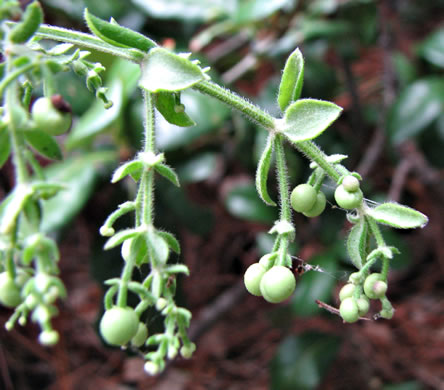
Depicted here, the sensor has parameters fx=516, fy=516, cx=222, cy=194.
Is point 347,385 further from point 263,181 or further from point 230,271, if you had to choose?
point 263,181

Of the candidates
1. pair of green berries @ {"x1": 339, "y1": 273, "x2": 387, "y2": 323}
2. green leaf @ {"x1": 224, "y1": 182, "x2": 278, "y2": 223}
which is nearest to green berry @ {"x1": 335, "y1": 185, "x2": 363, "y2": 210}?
pair of green berries @ {"x1": 339, "y1": 273, "x2": 387, "y2": 323}

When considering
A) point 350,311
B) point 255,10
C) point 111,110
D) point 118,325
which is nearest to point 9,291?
point 118,325

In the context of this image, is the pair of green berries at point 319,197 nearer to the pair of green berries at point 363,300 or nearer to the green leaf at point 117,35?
the pair of green berries at point 363,300

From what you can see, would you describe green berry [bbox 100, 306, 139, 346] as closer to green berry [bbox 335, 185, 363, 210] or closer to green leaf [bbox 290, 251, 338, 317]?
green berry [bbox 335, 185, 363, 210]

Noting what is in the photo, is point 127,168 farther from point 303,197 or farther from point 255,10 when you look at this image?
point 255,10

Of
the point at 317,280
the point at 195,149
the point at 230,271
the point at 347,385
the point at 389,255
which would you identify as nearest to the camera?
the point at 389,255

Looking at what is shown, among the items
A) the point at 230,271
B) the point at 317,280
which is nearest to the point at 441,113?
the point at 317,280
